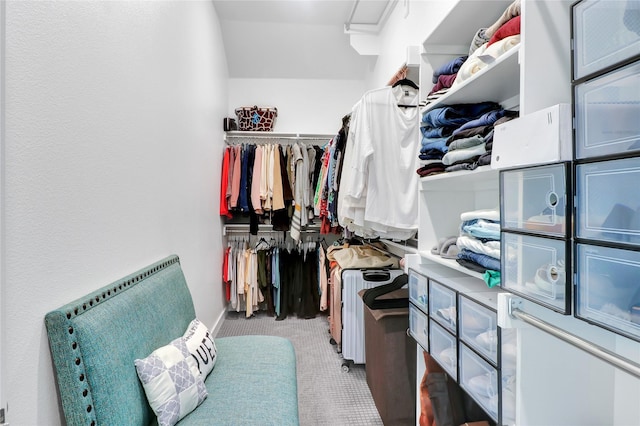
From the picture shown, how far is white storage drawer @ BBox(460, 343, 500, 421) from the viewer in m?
1.03

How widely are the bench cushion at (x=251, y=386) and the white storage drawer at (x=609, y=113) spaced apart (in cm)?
126

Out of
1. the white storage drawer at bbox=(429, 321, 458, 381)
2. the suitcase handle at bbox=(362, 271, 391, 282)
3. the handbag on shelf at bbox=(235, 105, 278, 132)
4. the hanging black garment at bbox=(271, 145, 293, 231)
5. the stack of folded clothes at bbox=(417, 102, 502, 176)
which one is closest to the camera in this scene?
the white storage drawer at bbox=(429, 321, 458, 381)

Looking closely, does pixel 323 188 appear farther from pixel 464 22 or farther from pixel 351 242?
pixel 464 22

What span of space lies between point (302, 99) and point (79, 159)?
A: 3.27 metres

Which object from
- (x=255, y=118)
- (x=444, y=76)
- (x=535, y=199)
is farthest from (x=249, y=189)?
(x=535, y=199)

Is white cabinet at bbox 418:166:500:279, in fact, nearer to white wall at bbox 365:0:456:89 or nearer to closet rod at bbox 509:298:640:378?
closet rod at bbox 509:298:640:378

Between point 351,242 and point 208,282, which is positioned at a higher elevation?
point 351,242

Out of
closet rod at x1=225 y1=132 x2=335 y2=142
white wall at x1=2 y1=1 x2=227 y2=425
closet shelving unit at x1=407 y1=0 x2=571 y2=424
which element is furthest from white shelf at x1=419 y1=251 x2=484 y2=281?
closet rod at x1=225 y1=132 x2=335 y2=142

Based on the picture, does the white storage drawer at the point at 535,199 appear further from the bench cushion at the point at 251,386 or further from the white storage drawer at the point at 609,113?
the bench cushion at the point at 251,386

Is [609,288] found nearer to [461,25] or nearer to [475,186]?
[475,186]

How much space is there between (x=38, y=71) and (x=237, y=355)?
143 centimetres

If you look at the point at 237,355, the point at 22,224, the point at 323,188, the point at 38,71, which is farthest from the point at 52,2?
the point at 323,188

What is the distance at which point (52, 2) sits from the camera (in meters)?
0.96

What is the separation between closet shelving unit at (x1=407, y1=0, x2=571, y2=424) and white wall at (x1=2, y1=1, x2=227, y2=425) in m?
1.26
